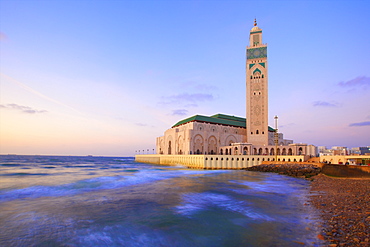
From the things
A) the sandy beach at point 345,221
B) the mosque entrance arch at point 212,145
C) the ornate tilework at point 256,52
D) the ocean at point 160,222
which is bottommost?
the ocean at point 160,222

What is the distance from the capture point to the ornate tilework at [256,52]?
220 ft

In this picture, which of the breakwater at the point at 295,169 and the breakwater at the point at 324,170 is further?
the breakwater at the point at 295,169

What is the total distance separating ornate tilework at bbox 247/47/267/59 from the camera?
67000 millimetres

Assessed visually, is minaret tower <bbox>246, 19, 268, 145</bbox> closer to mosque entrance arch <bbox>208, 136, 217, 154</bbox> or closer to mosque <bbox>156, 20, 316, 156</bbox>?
mosque <bbox>156, 20, 316, 156</bbox>

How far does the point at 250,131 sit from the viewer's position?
66.0 metres

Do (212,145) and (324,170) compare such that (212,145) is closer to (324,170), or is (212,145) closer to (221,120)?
(221,120)

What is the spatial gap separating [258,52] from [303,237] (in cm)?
6677

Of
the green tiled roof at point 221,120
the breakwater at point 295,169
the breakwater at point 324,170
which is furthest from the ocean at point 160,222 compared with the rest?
the green tiled roof at point 221,120

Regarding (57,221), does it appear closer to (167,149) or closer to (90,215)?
(90,215)

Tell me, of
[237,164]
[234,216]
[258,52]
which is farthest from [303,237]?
[258,52]

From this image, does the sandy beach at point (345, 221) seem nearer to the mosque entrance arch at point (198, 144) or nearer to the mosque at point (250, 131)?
the mosque at point (250, 131)

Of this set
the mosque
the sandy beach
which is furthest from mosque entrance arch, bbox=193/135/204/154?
the sandy beach

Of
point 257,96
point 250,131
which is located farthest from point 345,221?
point 257,96

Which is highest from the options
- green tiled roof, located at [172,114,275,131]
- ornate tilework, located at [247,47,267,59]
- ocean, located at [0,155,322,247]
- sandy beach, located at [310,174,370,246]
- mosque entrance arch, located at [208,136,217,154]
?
ornate tilework, located at [247,47,267,59]
